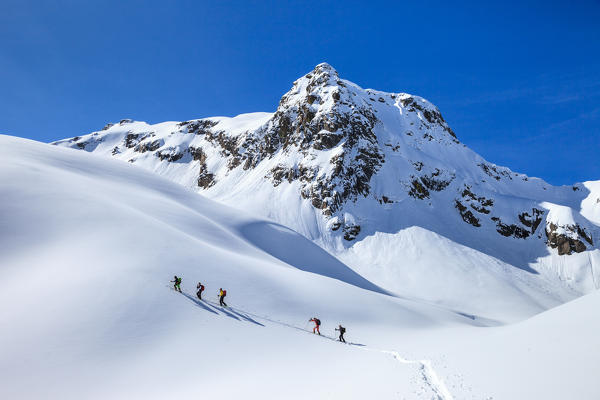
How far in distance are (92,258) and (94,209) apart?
304 inches

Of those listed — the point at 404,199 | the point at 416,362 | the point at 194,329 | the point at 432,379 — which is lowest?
the point at 432,379

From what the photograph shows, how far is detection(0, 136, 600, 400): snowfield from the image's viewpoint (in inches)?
436

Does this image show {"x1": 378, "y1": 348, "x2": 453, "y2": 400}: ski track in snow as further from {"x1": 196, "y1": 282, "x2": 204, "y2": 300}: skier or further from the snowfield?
{"x1": 196, "y1": 282, "x2": 204, "y2": 300}: skier

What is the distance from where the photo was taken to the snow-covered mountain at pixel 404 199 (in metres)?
75.2

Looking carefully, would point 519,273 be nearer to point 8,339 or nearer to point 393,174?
point 393,174

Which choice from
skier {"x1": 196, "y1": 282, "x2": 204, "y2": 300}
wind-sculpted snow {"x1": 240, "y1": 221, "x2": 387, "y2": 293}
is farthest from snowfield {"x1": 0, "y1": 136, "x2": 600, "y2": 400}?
wind-sculpted snow {"x1": 240, "y1": 221, "x2": 387, "y2": 293}

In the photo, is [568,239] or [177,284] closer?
[177,284]

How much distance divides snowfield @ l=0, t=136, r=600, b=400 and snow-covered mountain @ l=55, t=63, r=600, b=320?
4492cm

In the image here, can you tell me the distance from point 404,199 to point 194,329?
87246 mm

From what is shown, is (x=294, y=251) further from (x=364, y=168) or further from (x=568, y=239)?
(x=568, y=239)

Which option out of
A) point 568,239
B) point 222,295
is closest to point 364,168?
point 568,239

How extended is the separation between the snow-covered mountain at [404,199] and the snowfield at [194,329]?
4492 cm

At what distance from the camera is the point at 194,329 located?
17.2m

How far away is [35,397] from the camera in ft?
40.5
